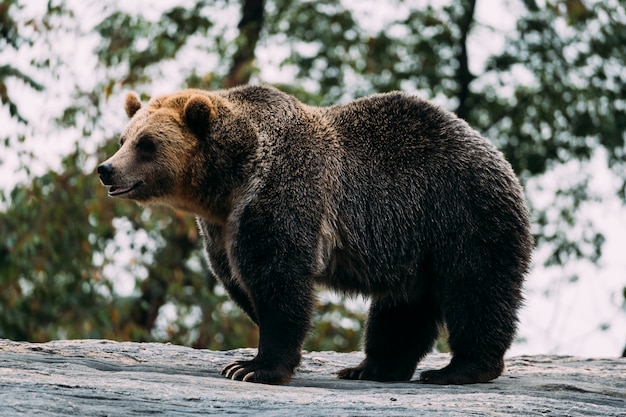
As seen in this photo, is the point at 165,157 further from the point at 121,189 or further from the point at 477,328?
the point at 477,328

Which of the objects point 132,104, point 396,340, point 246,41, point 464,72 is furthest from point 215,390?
point 464,72

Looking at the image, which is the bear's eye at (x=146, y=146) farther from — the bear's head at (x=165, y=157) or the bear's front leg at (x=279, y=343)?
the bear's front leg at (x=279, y=343)

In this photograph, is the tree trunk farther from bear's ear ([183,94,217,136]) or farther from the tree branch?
bear's ear ([183,94,217,136])

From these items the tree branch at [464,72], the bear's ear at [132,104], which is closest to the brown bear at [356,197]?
the bear's ear at [132,104]

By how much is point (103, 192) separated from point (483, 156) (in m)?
6.36

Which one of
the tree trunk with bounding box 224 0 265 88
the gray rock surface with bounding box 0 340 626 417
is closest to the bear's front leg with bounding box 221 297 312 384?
the gray rock surface with bounding box 0 340 626 417

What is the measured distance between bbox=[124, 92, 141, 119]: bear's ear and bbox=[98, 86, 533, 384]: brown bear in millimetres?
346

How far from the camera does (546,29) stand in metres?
15.5

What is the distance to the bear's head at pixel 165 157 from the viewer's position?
655 cm

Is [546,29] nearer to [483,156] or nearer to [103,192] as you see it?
[103,192]

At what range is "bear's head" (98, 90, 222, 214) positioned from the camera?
655 centimetres

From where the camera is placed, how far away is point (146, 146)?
6.60 meters

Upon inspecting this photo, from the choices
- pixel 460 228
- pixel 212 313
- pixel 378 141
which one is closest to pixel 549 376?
pixel 460 228

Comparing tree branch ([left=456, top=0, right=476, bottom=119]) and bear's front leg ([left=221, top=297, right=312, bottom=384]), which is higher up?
tree branch ([left=456, top=0, right=476, bottom=119])
